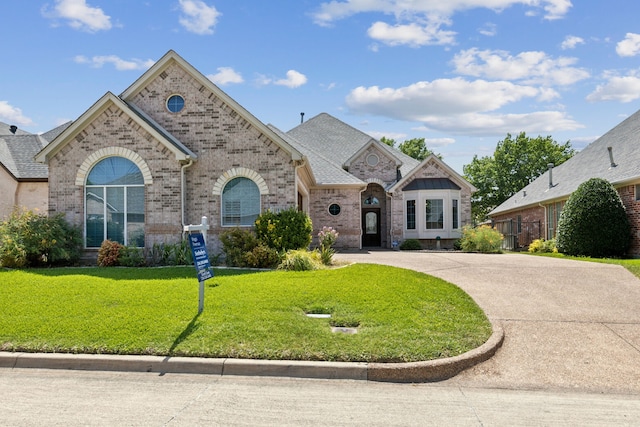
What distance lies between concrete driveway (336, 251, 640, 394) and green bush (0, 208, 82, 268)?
10030mm

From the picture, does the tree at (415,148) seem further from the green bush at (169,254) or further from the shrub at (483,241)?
the green bush at (169,254)

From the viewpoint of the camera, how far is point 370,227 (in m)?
28.2

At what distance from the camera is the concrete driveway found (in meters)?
6.07

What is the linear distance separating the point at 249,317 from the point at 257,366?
1.56 meters

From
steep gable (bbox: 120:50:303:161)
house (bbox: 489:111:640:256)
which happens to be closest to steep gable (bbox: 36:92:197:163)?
steep gable (bbox: 120:50:303:161)

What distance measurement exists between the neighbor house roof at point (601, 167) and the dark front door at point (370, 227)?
8.31 m

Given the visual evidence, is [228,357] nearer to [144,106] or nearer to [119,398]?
[119,398]

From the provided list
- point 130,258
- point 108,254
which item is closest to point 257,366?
point 130,258

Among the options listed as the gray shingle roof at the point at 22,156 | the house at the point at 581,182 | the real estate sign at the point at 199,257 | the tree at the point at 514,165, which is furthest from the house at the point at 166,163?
the tree at the point at 514,165

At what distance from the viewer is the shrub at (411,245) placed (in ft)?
79.6

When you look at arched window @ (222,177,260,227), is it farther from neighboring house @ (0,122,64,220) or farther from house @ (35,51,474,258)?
neighboring house @ (0,122,64,220)

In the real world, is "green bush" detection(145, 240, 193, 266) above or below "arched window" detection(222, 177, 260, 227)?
below

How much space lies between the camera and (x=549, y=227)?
2419 cm

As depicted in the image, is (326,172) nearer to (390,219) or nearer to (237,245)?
(390,219)
